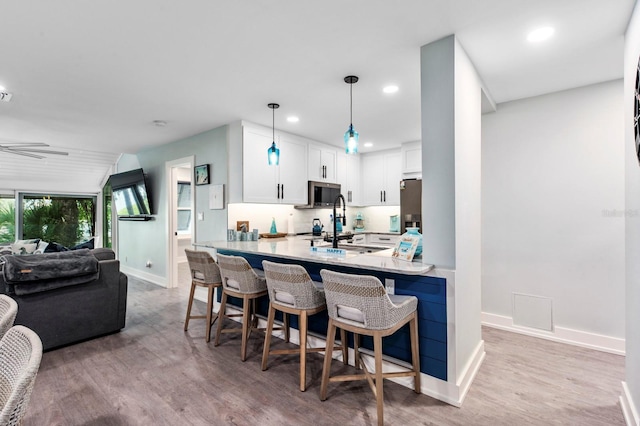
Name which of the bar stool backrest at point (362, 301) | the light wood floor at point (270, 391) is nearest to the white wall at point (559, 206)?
the light wood floor at point (270, 391)

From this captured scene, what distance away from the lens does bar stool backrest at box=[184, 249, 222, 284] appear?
3.14 metres

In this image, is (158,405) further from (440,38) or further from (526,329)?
(526,329)

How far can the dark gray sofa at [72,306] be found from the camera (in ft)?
9.21

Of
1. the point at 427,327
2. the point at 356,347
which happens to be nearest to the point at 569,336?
the point at 427,327

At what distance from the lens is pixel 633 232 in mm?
1845

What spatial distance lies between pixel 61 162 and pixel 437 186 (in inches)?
287

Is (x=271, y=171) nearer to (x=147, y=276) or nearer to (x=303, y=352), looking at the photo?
(x=303, y=352)

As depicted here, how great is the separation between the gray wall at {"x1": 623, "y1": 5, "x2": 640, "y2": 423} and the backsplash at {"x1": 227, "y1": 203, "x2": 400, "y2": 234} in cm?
392

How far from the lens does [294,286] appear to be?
2.29 meters

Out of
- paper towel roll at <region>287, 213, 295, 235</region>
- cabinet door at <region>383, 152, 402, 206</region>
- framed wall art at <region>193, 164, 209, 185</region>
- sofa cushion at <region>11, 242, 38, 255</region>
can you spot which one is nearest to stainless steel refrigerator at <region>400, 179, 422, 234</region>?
cabinet door at <region>383, 152, 402, 206</region>

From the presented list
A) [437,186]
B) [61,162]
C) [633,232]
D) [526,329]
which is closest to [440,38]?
[437,186]

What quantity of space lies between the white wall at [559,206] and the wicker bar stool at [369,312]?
186 centimetres

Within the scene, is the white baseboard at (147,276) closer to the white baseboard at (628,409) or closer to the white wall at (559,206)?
the white wall at (559,206)

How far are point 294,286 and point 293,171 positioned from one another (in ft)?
9.09
